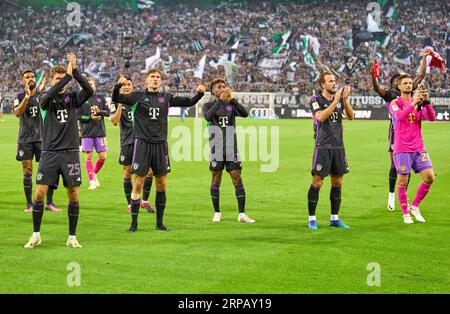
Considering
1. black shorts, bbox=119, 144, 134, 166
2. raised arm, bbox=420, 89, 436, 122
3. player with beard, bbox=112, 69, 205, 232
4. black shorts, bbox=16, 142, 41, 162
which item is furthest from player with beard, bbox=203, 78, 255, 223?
black shorts, bbox=16, 142, 41, 162

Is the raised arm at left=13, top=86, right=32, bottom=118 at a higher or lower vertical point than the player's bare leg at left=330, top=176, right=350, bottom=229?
higher

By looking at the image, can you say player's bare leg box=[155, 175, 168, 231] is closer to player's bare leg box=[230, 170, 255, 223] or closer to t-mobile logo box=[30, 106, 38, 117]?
player's bare leg box=[230, 170, 255, 223]

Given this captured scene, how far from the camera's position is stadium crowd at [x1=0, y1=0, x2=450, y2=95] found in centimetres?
6156

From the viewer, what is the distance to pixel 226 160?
13.4 m

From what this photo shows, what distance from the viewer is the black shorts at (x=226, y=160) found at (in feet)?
43.8

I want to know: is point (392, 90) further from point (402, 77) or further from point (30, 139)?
point (30, 139)

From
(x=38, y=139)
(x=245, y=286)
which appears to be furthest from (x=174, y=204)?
(x=245, y=286)

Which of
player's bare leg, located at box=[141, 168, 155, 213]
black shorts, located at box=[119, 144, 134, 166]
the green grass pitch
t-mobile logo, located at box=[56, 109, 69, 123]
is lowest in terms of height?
the green grass pitch

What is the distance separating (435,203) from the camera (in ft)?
51.0

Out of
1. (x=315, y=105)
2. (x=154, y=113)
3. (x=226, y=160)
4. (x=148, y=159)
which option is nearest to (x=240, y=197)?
(x=226, y=160)

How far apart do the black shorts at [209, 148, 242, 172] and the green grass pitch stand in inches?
37.6

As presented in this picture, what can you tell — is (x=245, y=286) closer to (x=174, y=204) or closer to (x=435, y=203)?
(x=174, y=204)

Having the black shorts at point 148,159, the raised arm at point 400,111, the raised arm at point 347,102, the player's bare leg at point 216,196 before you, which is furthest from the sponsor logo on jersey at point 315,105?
the black shorts at point 148,159

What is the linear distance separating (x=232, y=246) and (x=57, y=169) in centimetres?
268
